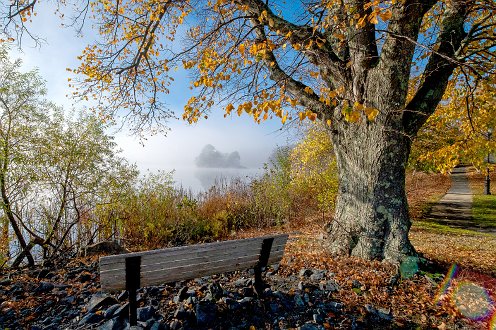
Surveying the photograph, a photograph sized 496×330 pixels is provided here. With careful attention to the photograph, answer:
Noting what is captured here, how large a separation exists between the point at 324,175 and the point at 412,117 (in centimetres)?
665

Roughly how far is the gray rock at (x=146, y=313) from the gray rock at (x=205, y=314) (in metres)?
0.47

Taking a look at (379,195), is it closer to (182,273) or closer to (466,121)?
(182,273)

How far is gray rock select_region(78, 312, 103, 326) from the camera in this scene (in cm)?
299

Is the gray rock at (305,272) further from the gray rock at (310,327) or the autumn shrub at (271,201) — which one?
the autumn shrub at (271,201)

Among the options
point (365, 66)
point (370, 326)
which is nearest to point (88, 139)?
point (365, 66)

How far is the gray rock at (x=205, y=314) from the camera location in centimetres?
292

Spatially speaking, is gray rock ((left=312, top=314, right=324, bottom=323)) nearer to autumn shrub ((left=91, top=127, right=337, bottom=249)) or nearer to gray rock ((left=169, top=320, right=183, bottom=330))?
gray rock ((left=169, top=320, right=183, bottom=330))

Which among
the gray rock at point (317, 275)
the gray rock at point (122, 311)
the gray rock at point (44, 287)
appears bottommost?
the gray rock at point (317, 275)

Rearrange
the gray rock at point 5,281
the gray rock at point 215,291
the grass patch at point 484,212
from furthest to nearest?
the grass patch at point 484,212, the gray rock at point 5,281, the gray rock at point 215,291

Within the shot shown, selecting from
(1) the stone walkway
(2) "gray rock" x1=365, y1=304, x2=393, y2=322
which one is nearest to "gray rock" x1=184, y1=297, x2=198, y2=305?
(2) "gray rock" x1=365, y1=304, x2=393, y2=322

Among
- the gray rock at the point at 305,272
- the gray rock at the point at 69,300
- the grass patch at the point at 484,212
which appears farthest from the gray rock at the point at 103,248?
the grass patch at the point at 484,212

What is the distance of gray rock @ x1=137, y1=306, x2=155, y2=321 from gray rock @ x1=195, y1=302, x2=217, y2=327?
468 millimetres

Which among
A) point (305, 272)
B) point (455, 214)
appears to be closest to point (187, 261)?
point (305, 272)

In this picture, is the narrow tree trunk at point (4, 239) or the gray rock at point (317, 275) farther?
the narrow tree trunk at point (4, 239)
